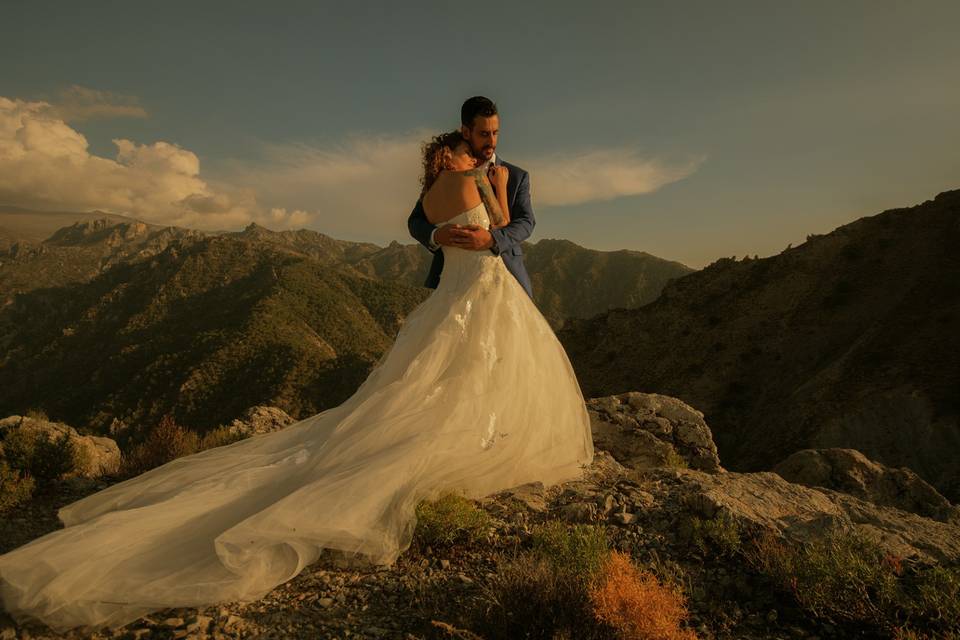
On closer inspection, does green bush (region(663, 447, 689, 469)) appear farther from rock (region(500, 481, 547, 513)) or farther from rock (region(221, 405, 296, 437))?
rock (region(221, 405, 296, 437))

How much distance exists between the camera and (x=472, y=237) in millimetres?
4090

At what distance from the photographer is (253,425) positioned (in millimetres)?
7406

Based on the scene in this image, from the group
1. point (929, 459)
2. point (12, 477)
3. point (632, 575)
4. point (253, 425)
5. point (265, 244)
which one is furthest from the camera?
point (265, 244)

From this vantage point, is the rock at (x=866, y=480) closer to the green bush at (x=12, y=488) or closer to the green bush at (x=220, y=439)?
the green bush at (x=220, y=439)

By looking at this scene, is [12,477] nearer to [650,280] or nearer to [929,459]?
[929,459]

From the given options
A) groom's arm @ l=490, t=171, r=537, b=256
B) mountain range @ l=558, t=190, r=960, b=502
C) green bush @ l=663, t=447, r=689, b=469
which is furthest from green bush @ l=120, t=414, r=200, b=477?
mountain range @ l=558, t=190, r=960, b=502

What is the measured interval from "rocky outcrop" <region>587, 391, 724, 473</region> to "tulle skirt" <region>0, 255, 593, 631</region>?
6.64ft

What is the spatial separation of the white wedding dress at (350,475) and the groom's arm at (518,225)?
0.21 metres

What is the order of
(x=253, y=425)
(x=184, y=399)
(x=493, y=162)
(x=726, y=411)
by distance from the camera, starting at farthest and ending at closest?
1. (x=184, y=399)
2. (x=726, y=411)
3. (x=253, y=425)
4. (x=493, y=162)

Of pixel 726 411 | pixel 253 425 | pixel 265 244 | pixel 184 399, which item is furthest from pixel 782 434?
pixel 265 244

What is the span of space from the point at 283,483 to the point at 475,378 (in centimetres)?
159

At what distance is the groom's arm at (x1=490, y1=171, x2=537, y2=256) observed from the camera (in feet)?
13.8

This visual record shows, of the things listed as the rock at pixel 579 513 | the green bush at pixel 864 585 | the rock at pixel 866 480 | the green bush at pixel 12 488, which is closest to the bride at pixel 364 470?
the rock at pixel 579 513

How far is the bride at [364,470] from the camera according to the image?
109 inches
